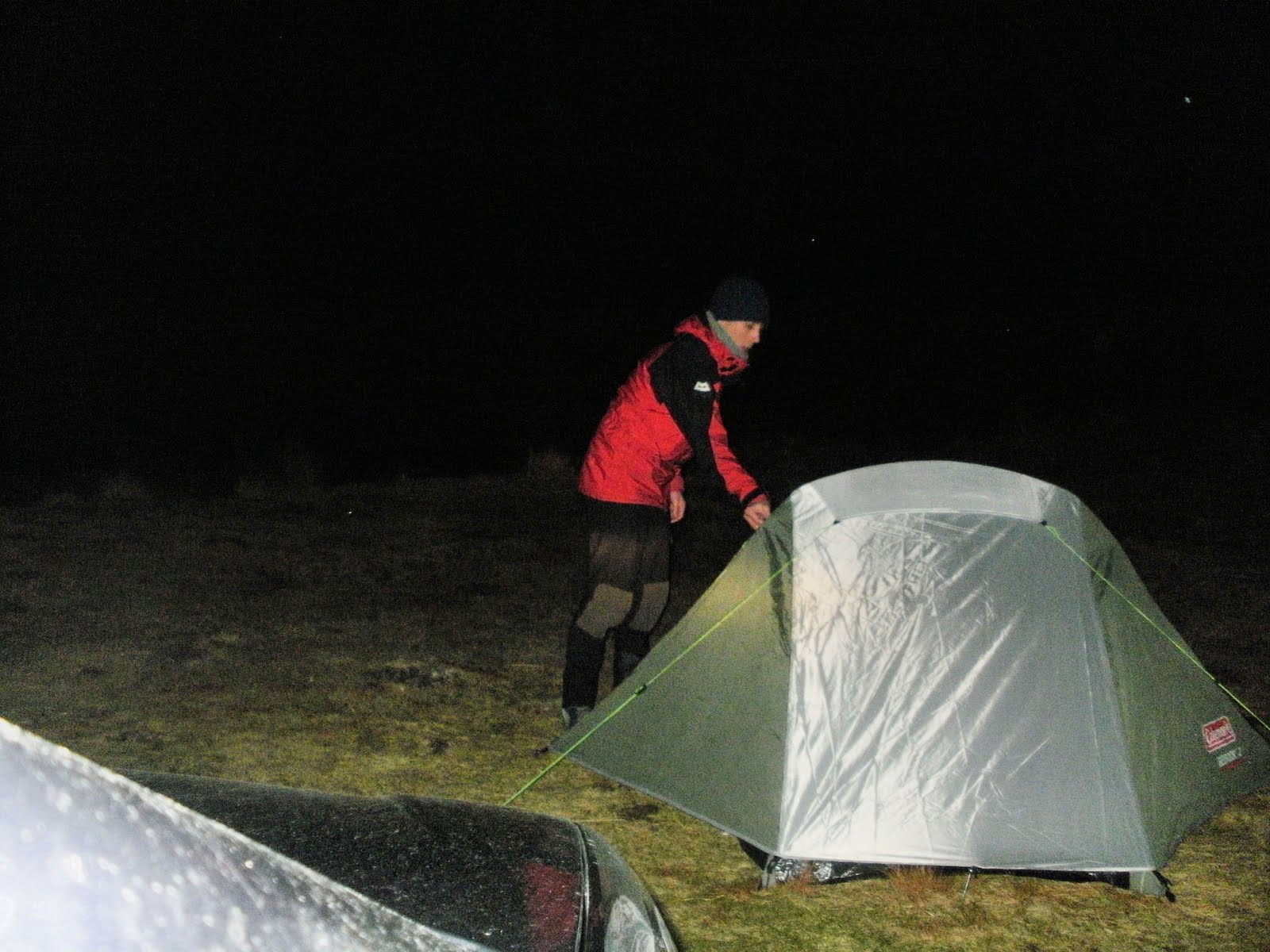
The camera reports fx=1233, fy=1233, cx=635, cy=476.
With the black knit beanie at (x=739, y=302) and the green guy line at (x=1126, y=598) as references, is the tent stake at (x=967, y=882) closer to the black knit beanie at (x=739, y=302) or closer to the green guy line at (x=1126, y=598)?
the green guy line at (x=1126, y=598)

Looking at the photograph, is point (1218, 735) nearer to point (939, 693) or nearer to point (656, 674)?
point (939, 693)

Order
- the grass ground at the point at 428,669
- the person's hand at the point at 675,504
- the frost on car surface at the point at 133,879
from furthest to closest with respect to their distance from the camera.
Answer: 1. the person's hand at the point at 675,504
2. the grass ground at the point at 428,669
3. the frost on car surface at the point at 133,879

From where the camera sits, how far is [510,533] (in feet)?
30.0

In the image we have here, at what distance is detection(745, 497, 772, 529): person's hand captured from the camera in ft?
15.2

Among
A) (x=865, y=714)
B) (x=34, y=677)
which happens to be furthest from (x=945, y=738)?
(x=34, y=677)

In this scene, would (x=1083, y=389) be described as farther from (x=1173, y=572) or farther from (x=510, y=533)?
(x=510, y=533)

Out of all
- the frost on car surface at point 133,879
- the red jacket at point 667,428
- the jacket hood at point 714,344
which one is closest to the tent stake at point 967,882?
the red jacket at point 667,428

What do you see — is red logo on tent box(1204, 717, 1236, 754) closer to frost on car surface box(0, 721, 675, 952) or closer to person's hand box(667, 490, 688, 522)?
person's hand box(667, 490, 688, 522)

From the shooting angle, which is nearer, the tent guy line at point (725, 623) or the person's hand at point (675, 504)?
the tent guy line at point (725, 623)

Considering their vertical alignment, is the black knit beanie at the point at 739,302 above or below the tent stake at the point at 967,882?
above

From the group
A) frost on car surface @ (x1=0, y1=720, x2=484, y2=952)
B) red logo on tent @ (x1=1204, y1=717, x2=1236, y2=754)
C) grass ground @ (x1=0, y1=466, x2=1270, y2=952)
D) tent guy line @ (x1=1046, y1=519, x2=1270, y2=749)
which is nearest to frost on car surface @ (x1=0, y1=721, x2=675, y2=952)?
frost on car surface @ (x1=0, y1=720, x2=484, y2=952)

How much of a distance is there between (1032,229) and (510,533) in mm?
23037

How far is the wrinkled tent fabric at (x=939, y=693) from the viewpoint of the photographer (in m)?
3.87

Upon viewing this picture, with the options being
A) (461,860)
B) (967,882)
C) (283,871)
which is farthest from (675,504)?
(283,871)
